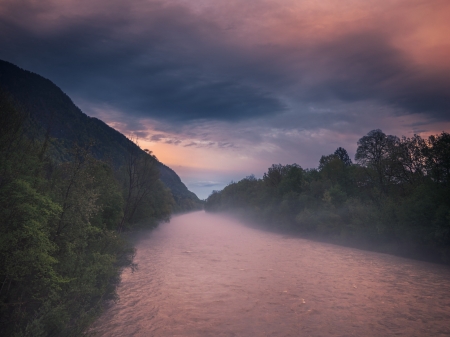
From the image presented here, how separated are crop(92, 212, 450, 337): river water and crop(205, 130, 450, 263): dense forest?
14.7 feet

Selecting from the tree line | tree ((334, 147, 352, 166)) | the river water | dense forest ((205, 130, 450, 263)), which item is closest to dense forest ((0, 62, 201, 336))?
the tree line

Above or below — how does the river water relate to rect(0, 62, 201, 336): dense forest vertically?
below

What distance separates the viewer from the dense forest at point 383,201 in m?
30.0

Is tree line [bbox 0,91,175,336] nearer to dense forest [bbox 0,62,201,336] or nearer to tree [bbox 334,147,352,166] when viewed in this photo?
dense forest [bbox 0,62,201,336]

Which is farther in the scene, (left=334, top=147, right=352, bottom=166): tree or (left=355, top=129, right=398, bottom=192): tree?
(left=334, top=147, right=352, bottom=166): tree

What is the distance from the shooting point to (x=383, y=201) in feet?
129

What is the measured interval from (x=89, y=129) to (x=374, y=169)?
181440 mm

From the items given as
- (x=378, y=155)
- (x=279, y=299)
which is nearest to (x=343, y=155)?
(x=378, y=155)

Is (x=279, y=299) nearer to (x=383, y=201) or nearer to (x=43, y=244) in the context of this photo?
(x=43, y=244)

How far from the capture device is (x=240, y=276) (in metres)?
22.9

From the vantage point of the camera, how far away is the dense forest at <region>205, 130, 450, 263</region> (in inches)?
1180

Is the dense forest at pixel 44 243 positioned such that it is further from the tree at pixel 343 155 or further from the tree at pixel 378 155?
the tree at pixel 343 155

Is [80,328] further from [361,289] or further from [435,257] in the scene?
[435,257]

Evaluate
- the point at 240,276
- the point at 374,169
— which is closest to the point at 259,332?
the point at 240,276
